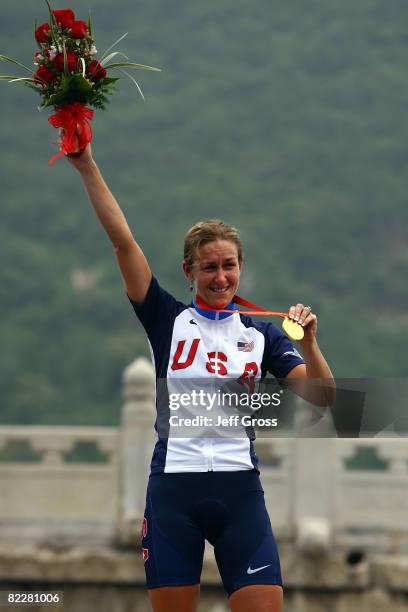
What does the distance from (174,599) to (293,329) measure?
881 mm

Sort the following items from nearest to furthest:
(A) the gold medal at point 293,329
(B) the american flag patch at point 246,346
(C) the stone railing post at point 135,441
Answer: (A) the gold medal at point 293,329, (B) the american flag patch at point 246,346, (C) the stone railing post at point 135,441

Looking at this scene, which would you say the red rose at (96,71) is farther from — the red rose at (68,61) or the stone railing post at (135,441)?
the stone railing post at (135,441)

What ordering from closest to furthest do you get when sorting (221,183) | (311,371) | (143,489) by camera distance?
(311,371) → (143,489) → (221,183)

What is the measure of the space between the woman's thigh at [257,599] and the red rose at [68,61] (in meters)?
1.65

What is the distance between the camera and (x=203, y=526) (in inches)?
163

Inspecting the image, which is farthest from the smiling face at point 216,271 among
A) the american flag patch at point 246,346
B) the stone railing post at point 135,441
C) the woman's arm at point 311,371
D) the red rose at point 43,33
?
the stone railing post at point 135,441

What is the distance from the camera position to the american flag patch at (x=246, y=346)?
166 inches

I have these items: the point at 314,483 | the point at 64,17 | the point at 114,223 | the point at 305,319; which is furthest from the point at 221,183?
the point at 305,319

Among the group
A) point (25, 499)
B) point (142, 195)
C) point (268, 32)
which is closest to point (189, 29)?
point (268, 32)

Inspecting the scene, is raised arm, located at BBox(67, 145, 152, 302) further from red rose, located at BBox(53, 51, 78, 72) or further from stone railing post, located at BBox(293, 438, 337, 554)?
stone railing post, located at BBox(293, 438, 337, 554)

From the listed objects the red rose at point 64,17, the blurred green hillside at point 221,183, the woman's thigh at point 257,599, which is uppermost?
the blurred green hillside at point 221,183

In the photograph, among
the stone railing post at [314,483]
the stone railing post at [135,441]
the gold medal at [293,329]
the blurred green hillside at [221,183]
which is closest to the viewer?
the gold medal at [293,329]

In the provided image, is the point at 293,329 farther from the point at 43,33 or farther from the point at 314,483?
the point at 314,483

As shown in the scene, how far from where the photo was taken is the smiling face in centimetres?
415
